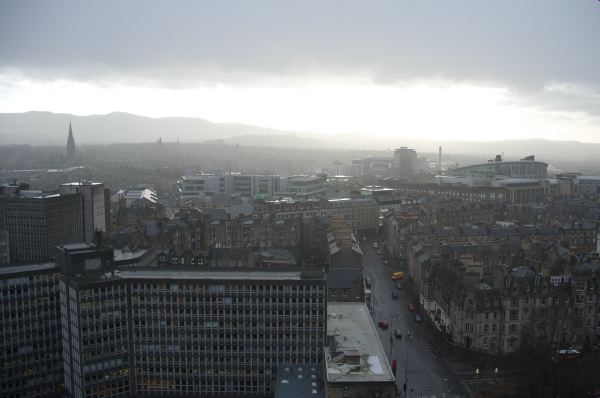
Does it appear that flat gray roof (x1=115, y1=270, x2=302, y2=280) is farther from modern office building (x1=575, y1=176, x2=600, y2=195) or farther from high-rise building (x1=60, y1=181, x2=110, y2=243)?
modern office building (x1=575, y1=176, x2=600, y2=195)

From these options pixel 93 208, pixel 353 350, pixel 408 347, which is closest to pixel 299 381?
pixel 353 350

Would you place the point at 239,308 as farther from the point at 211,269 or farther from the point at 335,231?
the point at 335,231

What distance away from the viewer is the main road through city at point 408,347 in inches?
1629

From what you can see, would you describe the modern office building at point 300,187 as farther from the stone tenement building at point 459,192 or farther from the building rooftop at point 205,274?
the building rooftop at point 205,274

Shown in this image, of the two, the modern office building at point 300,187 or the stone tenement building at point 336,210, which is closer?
the stone tenement building at point 336,210

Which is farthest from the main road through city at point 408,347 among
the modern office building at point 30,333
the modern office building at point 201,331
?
the modern office building at point 30,333

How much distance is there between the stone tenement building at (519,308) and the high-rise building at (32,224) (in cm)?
5092

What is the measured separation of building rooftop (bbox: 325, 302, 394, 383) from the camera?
35.2m

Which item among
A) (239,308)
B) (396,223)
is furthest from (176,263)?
(396,223)

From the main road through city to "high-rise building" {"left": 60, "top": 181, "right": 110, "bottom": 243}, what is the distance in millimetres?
41011

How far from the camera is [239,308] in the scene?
40.5m

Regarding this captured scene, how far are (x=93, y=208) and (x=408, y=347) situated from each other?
2130 inches

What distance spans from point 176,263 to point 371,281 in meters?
22.0

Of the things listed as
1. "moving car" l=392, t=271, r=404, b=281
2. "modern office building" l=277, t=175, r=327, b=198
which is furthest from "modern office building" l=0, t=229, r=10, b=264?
"modern office building" l=277, t=175, r=327, b=198
